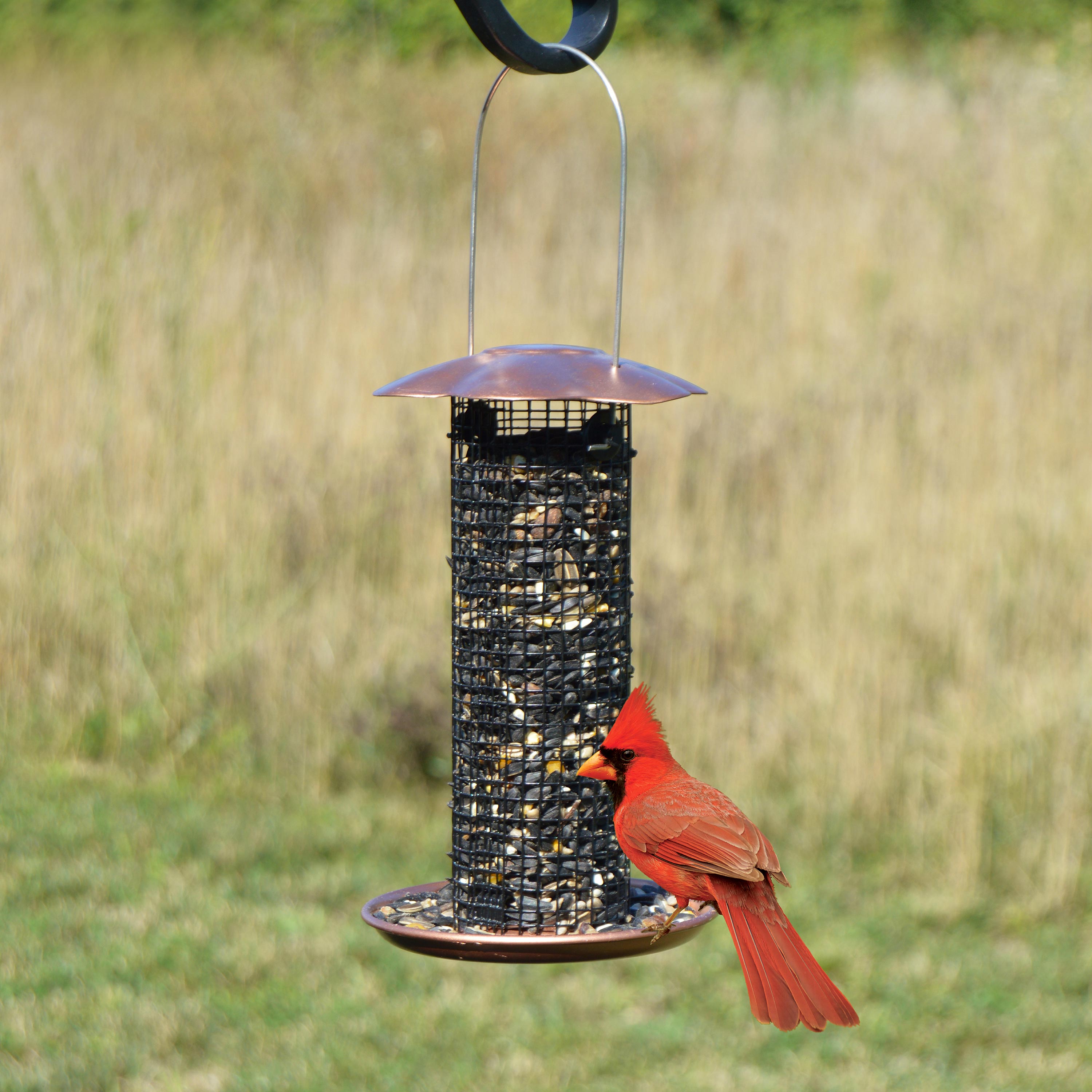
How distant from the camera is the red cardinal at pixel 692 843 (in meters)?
2.58

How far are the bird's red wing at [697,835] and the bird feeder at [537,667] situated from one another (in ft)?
1.37

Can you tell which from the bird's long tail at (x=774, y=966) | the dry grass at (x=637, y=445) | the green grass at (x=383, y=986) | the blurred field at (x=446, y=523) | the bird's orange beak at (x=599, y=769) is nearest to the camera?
the bird's long tail at (x=774, y=966)

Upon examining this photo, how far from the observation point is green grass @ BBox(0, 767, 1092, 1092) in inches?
201

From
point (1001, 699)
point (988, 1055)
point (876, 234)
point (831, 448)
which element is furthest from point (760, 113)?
point (988, 1055)

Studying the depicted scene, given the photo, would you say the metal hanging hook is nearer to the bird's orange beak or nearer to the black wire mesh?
the black wire mesh

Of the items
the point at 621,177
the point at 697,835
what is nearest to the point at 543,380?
the point at 621,177

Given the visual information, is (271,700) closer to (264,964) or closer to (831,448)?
(264,964)

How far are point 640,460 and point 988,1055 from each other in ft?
14.0

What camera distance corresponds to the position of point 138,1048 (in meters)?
5.06

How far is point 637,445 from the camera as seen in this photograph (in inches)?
351

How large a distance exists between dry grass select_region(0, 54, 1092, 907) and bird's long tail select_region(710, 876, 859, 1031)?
393 centimetres

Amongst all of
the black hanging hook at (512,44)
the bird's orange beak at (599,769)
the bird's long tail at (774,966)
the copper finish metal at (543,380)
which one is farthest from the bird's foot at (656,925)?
the black hanging hook at (512,44)

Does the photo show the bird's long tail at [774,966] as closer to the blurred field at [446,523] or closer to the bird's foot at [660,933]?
the bird's foot at [660,933]

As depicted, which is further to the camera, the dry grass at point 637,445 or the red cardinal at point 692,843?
the dry grass at point 637,445
